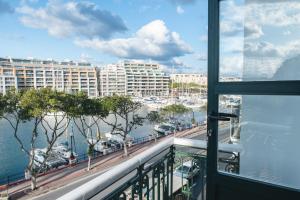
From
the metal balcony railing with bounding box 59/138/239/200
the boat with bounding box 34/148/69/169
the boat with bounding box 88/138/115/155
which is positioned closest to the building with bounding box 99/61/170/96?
the boat with bounding box 88/138/115/155

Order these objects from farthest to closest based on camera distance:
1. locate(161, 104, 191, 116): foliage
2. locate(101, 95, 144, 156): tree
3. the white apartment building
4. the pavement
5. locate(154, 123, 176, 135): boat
→ locate(161, 104, 191, 116): foliage
locate(154, 123, 176, 135): boat
locate(101, 95, 144, 156): tree
the pavement
the white apartment building

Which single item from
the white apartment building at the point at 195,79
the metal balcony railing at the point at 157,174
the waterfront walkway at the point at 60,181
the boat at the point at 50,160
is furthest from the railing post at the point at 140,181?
the boat at the point at 50,160

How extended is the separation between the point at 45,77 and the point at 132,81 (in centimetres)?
1571

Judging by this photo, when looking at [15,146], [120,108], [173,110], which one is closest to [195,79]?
[120,108]

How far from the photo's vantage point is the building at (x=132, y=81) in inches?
1817

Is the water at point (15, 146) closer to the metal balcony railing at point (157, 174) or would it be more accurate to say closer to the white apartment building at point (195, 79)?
the white apartment building at point (195, 79)

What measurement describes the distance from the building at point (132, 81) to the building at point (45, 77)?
6.84 ft

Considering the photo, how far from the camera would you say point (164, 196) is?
5.55 ft

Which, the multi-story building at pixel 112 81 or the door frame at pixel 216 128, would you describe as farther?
the multi-story building at pixel 112 81

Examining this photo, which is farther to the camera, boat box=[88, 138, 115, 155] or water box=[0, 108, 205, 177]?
boat box=[88, 138, 115, 155]

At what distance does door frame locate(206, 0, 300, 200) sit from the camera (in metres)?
1.17

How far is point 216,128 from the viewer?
130 cm

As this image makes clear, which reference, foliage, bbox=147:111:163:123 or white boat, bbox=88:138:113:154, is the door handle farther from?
foliage, bbox=147:111:163:123

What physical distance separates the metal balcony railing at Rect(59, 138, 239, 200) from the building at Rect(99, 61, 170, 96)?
4240 cm
